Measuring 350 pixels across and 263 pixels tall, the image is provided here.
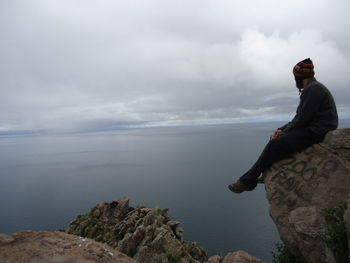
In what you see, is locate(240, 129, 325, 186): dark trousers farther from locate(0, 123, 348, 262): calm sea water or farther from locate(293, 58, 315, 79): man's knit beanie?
locate(0, 123, 348, 262): calm sea water

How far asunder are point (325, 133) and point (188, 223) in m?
68.0

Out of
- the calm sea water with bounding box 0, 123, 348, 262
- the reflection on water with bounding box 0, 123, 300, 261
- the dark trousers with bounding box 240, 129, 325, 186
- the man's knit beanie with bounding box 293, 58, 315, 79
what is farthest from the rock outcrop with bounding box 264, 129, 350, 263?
the calm sea water with bounding box 0, 123, 348, 262

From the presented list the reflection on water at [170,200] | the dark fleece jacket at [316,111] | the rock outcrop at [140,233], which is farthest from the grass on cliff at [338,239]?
the reflection on water at [170,200]

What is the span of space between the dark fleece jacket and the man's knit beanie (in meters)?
0.26

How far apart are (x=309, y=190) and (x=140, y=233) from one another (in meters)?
21.9

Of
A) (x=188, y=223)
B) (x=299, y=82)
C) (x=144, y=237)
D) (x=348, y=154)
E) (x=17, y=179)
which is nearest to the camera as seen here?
(x=348, y=154)

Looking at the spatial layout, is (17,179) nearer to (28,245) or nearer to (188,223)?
(188,223)

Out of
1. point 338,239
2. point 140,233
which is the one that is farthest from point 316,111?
point 140,233

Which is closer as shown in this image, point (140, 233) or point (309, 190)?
point (309, 190)

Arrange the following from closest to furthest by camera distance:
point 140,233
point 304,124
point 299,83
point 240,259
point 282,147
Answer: point 304,124 → point 282,147 → point 299,83 → point 240,259 → point 140,233

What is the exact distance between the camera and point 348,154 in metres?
7.89

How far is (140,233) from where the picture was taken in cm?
2581

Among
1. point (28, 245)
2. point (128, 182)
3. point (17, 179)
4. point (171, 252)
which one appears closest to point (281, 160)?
point (28, 245)

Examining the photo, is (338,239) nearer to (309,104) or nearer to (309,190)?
(309,190)
